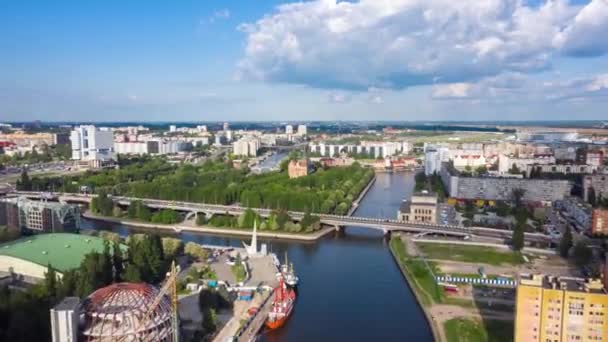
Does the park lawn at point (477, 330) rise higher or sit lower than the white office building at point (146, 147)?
lower

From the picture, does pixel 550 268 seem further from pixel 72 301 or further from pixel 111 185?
pixel 111 185

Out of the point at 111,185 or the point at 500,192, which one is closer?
the point at 500,192

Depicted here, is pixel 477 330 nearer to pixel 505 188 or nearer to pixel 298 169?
pixel 505 188

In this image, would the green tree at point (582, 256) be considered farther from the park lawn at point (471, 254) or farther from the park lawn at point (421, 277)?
the park lawn at point (421, 277)

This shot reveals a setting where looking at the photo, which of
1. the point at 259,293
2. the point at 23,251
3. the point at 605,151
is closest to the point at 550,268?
the point at 259,293

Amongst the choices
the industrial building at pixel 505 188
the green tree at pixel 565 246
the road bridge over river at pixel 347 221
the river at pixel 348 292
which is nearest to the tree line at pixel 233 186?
the road bridge over river at pixel 347 221

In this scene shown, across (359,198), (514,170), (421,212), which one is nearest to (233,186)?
(359,198)

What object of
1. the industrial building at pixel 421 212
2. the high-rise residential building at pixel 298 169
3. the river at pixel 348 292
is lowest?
the river at pixel 348 292
